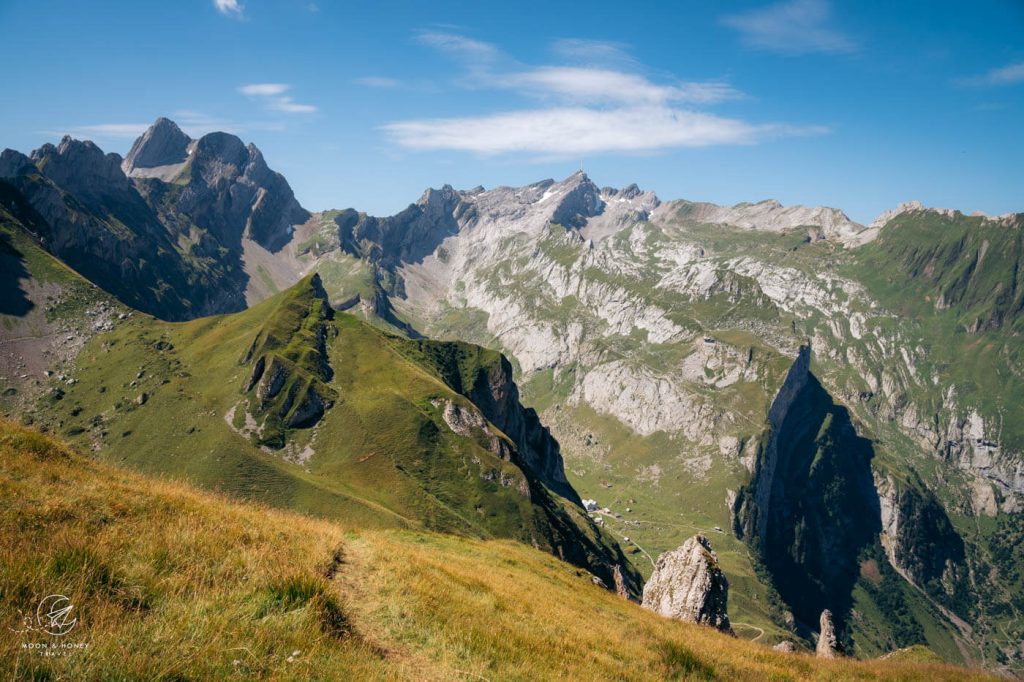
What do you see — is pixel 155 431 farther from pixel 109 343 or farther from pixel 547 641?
pixel 547 641

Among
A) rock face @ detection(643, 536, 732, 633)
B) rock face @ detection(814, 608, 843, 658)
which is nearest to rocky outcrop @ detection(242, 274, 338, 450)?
rock face @ detection(643, 536, 732, 633)

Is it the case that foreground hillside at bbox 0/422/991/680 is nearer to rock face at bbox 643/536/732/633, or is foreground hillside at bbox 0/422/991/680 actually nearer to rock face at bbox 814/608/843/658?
rock face at bbox 643/536/732/633

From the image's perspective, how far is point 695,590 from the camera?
48375 millimetres

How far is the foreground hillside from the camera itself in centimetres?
830

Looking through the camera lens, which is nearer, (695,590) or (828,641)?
(828,641)

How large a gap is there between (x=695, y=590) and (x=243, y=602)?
47561 mm

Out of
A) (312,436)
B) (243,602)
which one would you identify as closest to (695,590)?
(243,602)

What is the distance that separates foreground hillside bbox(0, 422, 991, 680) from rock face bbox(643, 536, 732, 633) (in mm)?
30843

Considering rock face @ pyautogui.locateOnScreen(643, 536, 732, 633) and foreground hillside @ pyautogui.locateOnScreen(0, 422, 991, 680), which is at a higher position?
foreground hillside @ pyautogui.locateOnScreen(0, 422, 991, 680)

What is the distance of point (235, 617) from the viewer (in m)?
9.54

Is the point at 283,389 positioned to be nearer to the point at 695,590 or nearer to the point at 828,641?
the point at 695,590

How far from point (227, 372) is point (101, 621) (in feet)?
617

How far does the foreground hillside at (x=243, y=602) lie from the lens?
327 inches

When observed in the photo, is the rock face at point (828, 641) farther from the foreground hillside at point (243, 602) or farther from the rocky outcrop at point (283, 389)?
the rocky outcrop at point (283, 389)
